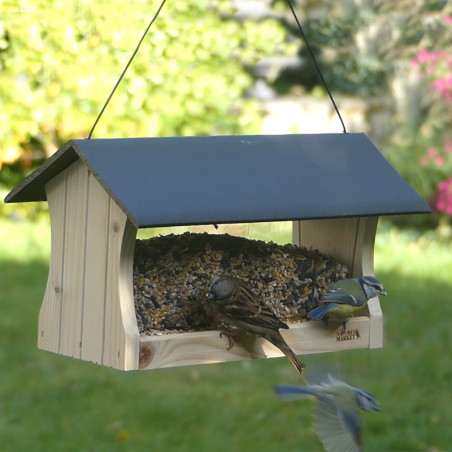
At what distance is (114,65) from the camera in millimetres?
5441

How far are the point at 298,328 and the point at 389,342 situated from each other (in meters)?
4.58

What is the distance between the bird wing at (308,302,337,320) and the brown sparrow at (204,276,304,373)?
7.4 inches

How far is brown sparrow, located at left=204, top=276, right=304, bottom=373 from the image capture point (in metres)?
2.94

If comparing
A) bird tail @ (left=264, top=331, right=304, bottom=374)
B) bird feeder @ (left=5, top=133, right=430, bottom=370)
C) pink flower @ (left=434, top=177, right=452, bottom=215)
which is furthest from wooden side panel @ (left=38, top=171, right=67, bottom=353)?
pink flower @ (left=434, top=177, right=452, bottom=215)

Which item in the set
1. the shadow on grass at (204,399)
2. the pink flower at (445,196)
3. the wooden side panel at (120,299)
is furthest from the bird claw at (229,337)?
the pink flower at (445,196)

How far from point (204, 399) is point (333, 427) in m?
3.91

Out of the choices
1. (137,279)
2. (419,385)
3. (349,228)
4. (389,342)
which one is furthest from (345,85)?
(137,279)

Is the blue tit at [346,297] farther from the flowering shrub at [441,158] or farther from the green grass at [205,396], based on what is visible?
the flowering shrub at [441,158]

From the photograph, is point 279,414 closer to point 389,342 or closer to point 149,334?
point 389,342

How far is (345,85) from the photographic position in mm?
8281

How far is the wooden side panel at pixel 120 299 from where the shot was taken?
281 cm

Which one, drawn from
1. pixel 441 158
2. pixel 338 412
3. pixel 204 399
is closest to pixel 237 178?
pixel 338 412

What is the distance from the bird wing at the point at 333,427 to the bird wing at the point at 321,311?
14.1 inches

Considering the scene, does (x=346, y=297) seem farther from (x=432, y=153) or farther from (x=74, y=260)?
(x=432, y=153)
